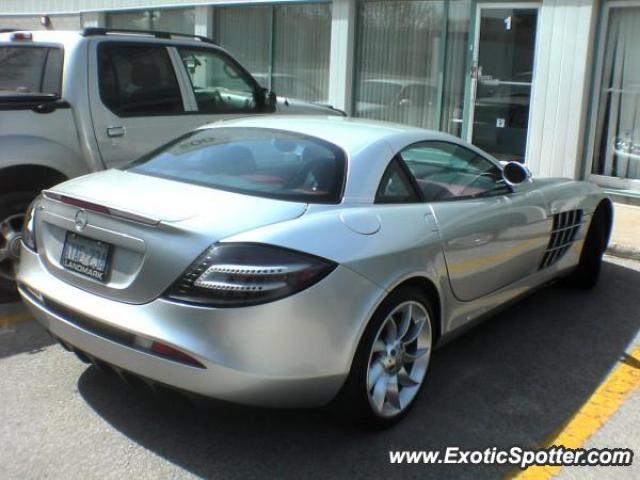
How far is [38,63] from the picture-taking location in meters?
5.54

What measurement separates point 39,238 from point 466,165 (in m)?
2.52

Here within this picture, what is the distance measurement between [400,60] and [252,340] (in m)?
8.91

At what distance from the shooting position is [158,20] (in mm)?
14688

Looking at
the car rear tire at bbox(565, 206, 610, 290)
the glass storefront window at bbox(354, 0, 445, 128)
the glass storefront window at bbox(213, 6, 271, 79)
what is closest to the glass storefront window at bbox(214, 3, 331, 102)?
the glass storefront window at bbox(213, 6, 271, 79)

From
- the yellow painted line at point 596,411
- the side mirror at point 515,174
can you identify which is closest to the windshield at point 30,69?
the side mirror at point 515,174

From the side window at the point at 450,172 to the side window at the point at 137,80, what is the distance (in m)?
2.66

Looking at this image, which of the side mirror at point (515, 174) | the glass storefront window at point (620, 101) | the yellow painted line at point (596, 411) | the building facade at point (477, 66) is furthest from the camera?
the building facade at point (477, 66)

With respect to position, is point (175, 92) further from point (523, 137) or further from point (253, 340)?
point (523, 137)

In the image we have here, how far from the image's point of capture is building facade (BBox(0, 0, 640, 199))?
8.77 meters

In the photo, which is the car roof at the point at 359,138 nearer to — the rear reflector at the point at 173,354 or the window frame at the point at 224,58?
the rear reflector at the point at 173,354

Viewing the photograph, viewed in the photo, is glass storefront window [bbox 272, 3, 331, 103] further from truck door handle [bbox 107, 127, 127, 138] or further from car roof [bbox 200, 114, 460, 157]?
car roof [bbox 200, 114, 460, 157]

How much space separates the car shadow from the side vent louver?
21.4 inches

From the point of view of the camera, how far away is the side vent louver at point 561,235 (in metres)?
4.91

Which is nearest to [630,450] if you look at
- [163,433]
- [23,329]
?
[163,433]
